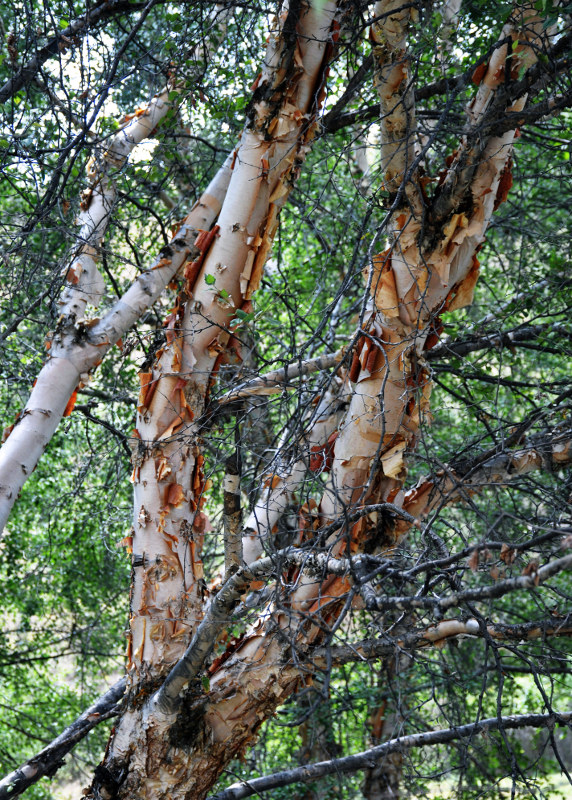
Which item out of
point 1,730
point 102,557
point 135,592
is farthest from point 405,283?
point 1,730

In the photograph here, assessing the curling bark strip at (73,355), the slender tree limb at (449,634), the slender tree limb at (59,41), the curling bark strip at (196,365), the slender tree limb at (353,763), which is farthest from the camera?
the slender tree limb at (353,763)

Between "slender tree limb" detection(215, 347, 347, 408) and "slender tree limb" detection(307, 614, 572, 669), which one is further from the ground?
"slender tree limb" detection(215, 347, 347, 408)

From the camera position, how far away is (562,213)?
532 cm

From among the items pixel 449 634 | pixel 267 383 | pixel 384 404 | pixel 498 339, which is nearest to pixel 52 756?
pixel 267 383

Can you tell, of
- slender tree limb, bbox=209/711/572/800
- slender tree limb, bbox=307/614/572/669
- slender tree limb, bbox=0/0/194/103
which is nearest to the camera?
slender tree limb, bbox=307/614/572/669

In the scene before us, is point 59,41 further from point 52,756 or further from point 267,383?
point 52,756

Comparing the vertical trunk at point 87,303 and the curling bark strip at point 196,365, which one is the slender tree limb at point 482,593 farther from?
the vertical trunk at point 87,303

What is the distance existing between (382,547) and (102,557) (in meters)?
3.61

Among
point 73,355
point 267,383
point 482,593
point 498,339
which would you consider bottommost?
point 482,593

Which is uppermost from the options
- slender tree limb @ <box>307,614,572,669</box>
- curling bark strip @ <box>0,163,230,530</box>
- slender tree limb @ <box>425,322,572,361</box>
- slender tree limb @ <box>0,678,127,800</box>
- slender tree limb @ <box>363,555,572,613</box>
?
slender tree limb @ <box>425,322,572,361</box>

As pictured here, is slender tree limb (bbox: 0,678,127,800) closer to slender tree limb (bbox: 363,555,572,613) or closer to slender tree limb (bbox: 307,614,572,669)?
slender tree limb (bbox: 307,614,572,669)

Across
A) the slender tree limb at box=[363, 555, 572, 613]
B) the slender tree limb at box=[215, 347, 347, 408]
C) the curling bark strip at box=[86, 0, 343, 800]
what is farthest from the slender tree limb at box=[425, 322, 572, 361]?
the slender tree limb at box=[363, 555, 572, 613]

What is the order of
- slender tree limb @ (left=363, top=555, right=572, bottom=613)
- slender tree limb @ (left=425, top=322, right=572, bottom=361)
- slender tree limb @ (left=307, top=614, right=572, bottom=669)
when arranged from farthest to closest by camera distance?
1. slender tree limb @ (left=425, top=322, right=572, bottom=361)
2. slender tree limb @ (left=307, top=614, right=572, bottom=669)
3. slender tree limb @ (left=363, top=555, right=572, bottom=613)

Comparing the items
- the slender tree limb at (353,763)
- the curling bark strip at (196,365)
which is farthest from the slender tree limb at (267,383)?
the slender tree limb at (353,763)
